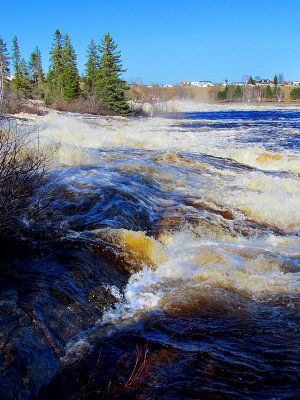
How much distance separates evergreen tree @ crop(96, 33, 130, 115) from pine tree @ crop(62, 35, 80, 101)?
536 centimetres

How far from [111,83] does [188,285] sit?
51.2 metres

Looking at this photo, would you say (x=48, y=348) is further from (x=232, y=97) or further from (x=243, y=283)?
(x=232, y=97)

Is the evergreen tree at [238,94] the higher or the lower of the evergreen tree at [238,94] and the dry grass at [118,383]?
the higher

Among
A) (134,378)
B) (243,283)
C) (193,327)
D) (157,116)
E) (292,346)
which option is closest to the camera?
(134,378)

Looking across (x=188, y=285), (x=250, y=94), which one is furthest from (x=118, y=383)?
(x=250, y=94)

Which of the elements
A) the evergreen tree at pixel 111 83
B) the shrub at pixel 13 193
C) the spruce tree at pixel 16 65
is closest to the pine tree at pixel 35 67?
the spruce tree at pixel 16 65

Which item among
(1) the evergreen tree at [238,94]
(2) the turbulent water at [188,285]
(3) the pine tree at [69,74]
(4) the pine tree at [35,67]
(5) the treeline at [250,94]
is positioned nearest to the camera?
(2) the turbulent water at [188,285]

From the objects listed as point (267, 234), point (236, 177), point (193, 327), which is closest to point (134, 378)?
point (193, 327)

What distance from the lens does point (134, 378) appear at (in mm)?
3721

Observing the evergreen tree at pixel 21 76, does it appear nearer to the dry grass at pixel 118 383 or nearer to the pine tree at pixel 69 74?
the pine tree at pixel 69 74

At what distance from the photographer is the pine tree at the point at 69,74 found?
192 ft

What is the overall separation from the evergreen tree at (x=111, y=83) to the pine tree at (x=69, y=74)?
17.6ft

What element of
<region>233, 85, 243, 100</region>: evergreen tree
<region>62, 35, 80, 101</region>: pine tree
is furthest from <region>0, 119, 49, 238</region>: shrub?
<region>233, 85, 243, 100</region>: evergreen tree

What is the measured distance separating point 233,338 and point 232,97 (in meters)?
137
